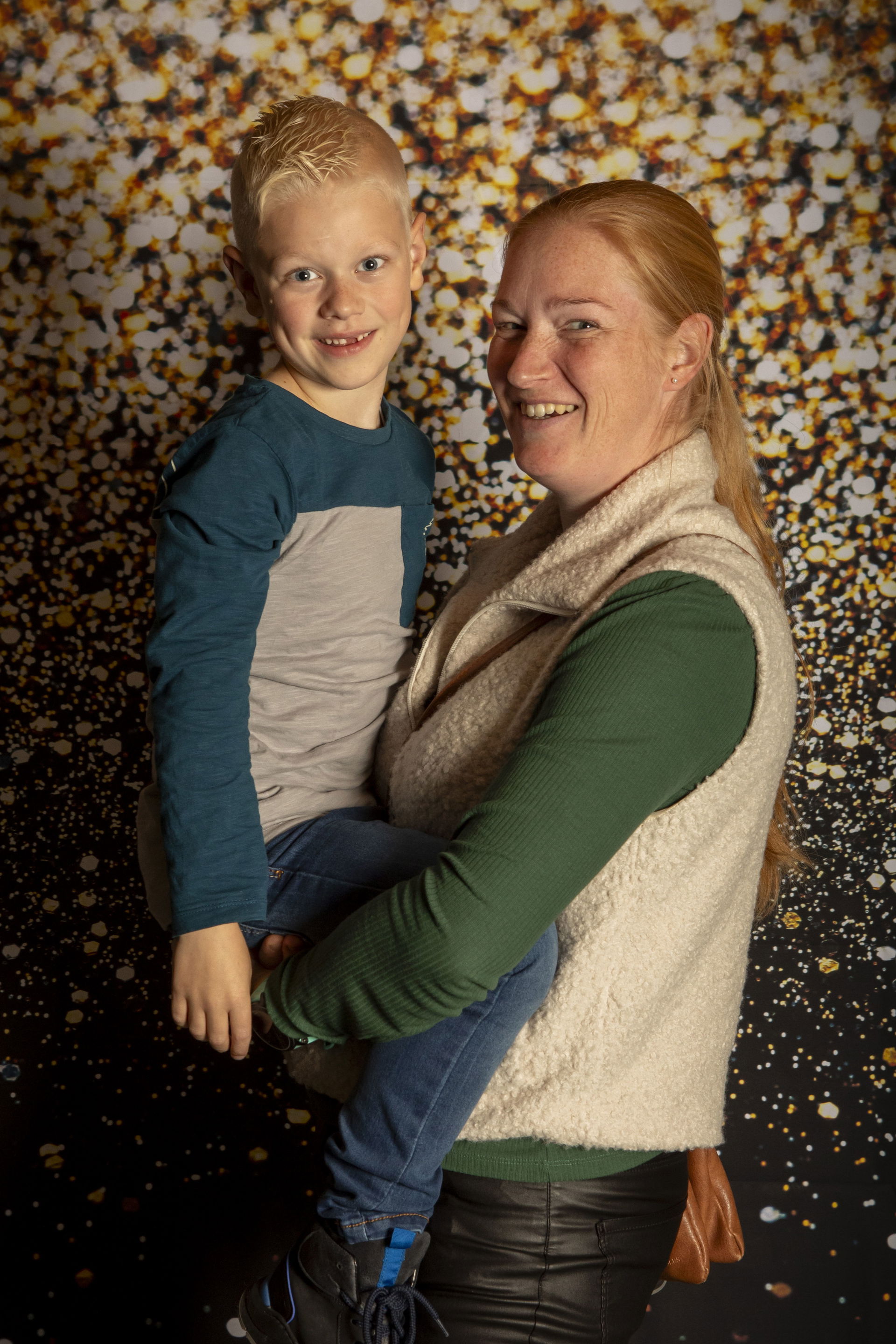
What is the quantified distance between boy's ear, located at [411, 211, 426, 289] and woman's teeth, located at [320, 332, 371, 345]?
0.51 ft

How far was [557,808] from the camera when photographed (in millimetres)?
935

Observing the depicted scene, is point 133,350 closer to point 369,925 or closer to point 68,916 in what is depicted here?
point 68,916

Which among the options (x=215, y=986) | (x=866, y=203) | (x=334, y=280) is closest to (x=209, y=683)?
(x=215, y=986)

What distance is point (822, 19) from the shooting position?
1.81 meters

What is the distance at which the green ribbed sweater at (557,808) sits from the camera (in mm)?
932

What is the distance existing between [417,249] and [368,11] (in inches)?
25.0

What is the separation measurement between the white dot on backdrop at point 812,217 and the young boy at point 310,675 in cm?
80

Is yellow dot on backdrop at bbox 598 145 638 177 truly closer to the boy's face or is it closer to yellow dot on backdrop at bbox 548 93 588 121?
yellow dot on backdrop at bbox 548 93 588 121

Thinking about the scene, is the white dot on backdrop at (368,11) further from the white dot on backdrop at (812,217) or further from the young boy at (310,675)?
the white dot on backdrop at (812,217)

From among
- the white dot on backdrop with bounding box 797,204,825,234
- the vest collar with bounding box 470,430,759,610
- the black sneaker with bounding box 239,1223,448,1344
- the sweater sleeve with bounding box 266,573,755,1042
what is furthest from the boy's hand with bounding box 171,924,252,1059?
the white dot on backdrop with bounding box 797,204,825,234

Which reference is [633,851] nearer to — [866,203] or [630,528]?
[630,528]

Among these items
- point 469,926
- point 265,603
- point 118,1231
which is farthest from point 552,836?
point 118,1231

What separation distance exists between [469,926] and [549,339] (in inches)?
27.7

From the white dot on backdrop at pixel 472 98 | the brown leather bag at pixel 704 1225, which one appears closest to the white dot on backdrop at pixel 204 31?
the white dot on backdrop at pixel 472 98
